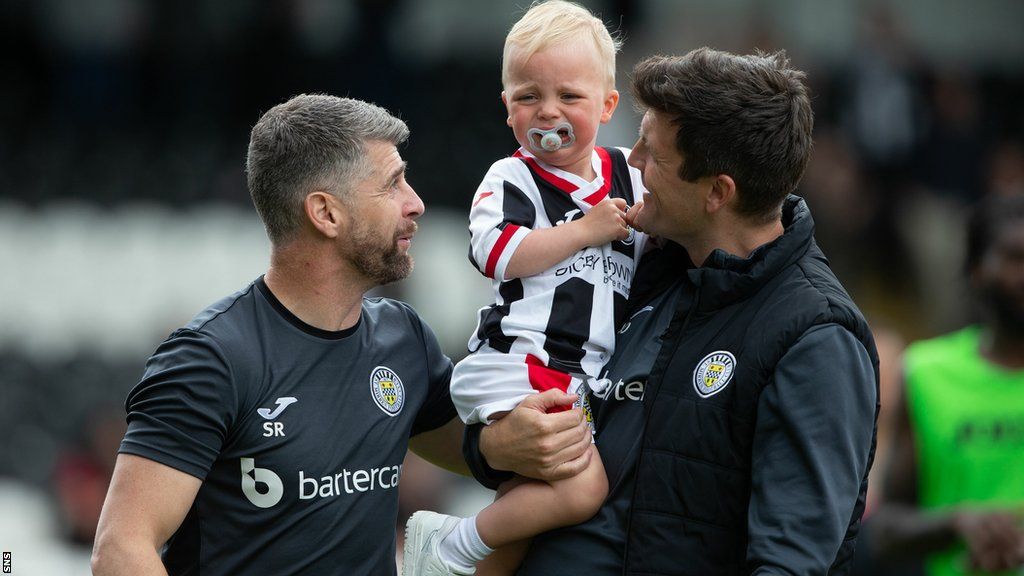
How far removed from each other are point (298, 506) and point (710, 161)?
4.68ft

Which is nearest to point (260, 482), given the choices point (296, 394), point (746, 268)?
point (296, 394)

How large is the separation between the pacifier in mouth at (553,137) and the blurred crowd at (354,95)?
4.86m

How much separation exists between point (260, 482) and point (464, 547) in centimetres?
59

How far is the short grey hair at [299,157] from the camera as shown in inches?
156

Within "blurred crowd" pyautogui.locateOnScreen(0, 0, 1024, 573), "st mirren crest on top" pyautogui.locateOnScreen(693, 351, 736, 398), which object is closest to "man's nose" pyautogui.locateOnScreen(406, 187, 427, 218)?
"st mirren crest on top" pyautogui.locateOnScreen(693, 351, 736, 398)

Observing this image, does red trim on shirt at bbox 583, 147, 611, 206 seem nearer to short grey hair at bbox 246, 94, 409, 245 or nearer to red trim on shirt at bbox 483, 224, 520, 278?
red trim on shirt at bbox 483, 224, 520, 278

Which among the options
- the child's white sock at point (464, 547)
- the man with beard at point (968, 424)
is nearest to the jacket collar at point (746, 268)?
the child's white sock at point (464, 547)

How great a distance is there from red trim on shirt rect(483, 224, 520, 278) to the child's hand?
0.19 m

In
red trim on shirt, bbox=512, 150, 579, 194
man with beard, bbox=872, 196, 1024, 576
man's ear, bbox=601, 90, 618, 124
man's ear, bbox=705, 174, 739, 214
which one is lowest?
man with beard, bbox=872, 196, 1024, 576

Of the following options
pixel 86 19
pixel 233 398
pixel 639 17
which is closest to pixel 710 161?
pixel 233 398

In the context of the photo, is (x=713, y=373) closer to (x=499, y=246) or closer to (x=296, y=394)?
(x=499, y=246)

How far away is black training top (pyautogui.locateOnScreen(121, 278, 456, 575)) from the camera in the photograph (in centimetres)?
359

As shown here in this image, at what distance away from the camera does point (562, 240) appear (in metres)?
3.68

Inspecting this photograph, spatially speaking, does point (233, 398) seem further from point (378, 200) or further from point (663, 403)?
point (663, 403)
